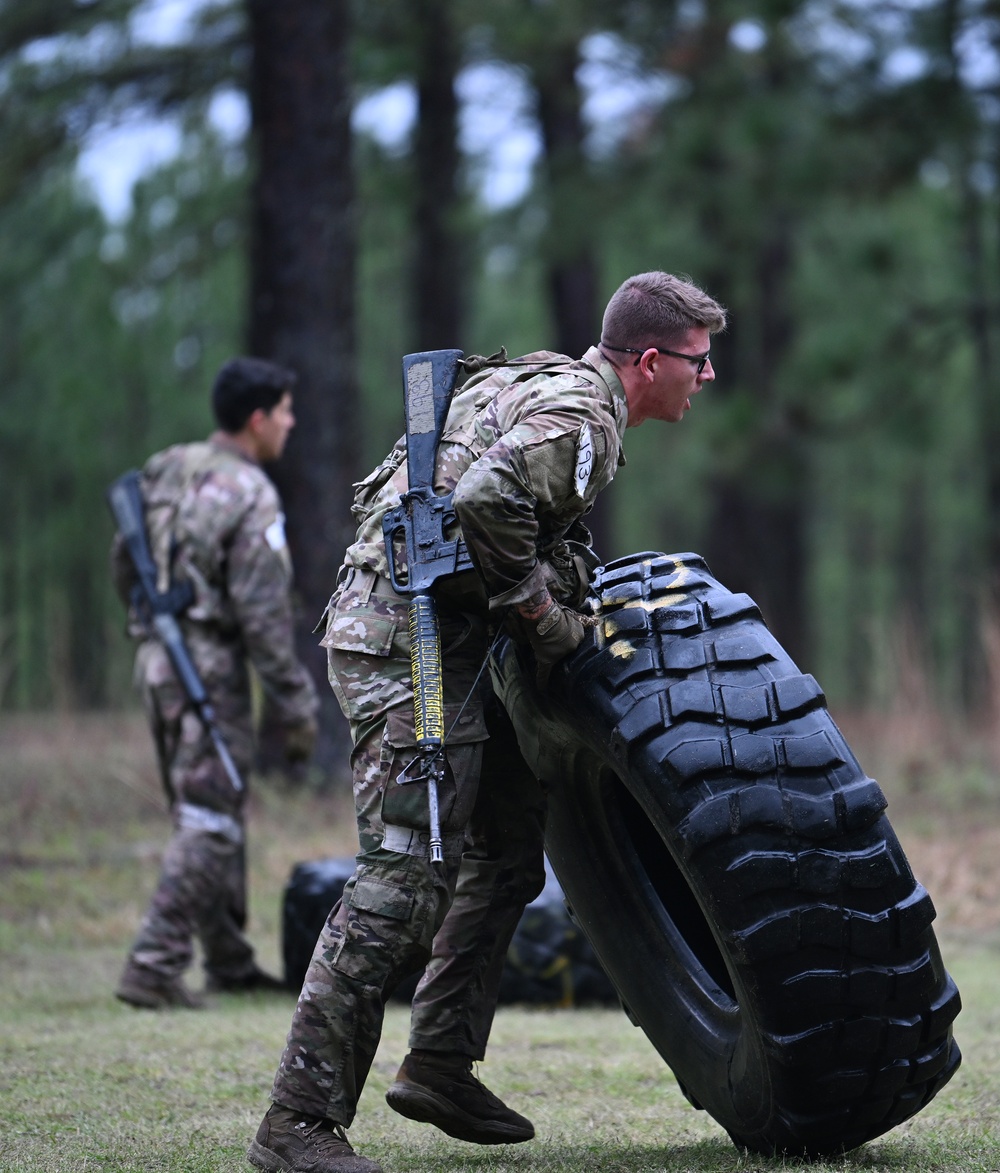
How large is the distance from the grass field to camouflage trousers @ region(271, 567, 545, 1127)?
30 cm

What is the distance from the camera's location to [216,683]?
5.82m

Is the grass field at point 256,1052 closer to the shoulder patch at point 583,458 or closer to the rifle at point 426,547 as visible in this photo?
the rifle at point 426,547

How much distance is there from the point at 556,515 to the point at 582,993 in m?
2.80

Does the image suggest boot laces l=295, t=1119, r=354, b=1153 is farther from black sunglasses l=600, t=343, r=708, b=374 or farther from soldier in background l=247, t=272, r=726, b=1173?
black sunglasses l=600, t=343, r=708, b=374

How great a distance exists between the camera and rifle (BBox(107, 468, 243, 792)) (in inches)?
226

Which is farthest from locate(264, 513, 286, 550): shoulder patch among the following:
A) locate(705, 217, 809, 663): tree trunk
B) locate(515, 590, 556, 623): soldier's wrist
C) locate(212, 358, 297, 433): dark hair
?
locate(705, 217, 809, 663): tree trunk

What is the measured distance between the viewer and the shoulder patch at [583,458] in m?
3.26

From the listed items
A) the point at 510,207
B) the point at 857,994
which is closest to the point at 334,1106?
the point at 857,994

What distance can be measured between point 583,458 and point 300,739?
2.86 meters

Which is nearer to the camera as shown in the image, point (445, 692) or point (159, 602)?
point (445, 692)

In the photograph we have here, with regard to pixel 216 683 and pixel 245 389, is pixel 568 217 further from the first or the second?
pixel 216 683

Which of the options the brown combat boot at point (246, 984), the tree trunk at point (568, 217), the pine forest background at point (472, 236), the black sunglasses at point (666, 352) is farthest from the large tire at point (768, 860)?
the tree trunk at point (568, 217)

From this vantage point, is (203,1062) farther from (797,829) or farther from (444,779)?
(797,829)

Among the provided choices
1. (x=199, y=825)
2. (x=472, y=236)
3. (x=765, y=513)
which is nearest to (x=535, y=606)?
(x=199, y=825)
